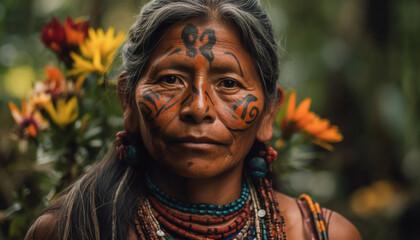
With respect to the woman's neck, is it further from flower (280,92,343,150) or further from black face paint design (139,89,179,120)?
flower (280,92,343,150)

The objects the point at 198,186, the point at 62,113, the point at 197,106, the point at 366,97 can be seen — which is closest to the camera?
the point at 197,106

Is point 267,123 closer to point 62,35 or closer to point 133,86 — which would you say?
point 133,86

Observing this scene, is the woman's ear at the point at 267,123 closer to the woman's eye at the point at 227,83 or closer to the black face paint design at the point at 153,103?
the woman's eye at the point at 227,83

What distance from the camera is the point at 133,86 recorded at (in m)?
2.03

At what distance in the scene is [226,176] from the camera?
2008 mm

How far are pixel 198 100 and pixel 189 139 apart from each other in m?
0.15

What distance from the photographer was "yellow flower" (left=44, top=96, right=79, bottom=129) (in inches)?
94.7

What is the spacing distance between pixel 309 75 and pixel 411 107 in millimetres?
3824

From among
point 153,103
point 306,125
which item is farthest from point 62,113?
point 306,125

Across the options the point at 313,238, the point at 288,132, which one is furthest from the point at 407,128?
the point at 313,238

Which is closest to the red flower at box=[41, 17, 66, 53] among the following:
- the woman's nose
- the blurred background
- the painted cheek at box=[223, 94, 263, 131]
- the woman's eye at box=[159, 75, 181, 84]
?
the woman's eye at box=[159, 75, 181, 84]

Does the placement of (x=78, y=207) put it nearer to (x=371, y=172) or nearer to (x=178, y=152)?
(x=178, y=152)

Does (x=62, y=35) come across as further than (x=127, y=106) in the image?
Yes

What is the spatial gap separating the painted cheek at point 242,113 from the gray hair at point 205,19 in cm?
14
